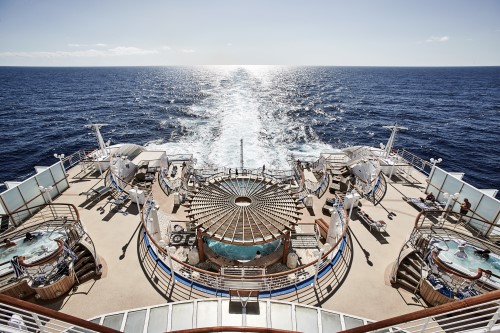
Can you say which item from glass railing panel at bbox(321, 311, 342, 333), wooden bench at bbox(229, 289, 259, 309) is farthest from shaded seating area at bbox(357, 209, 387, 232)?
wooden bench at bbox(229, 289, 259, 309)

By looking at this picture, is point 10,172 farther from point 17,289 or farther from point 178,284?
point 178,284

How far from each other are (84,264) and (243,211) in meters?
11.2

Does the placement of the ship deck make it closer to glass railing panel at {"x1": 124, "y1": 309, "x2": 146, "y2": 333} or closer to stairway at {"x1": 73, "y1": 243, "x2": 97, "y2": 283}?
stairway at {"x1": 73, "y1": 243, "x2": 97, "y2": 283}

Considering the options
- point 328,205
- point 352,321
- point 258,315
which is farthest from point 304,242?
point 258,315

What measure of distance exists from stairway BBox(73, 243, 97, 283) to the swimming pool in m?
1.43

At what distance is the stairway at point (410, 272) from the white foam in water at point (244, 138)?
27.2 m

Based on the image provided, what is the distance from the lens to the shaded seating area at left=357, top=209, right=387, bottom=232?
19219 mm

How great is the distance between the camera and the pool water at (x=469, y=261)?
13766 millimetres

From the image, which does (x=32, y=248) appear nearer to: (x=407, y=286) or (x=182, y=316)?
(x=182, y=316)

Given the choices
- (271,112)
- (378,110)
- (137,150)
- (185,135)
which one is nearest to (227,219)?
(137,150)

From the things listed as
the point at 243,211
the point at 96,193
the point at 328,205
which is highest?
the point at 243,211

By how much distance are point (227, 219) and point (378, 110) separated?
93.7 m

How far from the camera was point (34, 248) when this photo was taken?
49.3 ft

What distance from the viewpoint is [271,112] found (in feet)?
260
